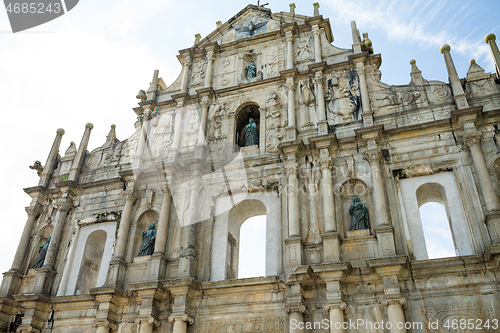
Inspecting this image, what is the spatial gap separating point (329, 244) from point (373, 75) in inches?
231

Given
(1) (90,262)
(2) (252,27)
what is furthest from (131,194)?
(2) (252,27)

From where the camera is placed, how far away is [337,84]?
14.0 meters

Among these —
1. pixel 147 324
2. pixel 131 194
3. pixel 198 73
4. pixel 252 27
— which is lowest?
pixel 147 324

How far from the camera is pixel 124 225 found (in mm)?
13344

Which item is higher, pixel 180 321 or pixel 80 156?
pixel 80 156

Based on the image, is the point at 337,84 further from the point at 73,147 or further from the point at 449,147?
the point at 73,147

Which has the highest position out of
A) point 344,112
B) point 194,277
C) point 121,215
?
point 344,112

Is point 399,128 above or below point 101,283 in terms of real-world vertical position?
above

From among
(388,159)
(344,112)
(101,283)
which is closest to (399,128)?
(388,159)

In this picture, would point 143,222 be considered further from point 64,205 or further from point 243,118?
point 243,118

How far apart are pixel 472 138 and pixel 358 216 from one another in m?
3.45

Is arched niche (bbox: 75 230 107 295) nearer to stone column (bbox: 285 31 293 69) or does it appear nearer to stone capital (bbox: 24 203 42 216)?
stone capital (bbox: 24 203 42 216)

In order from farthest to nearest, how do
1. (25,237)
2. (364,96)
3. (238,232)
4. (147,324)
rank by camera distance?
(25,237), (238,232), (364,96), (147,324)

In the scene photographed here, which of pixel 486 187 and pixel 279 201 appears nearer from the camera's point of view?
pixel 486 187
